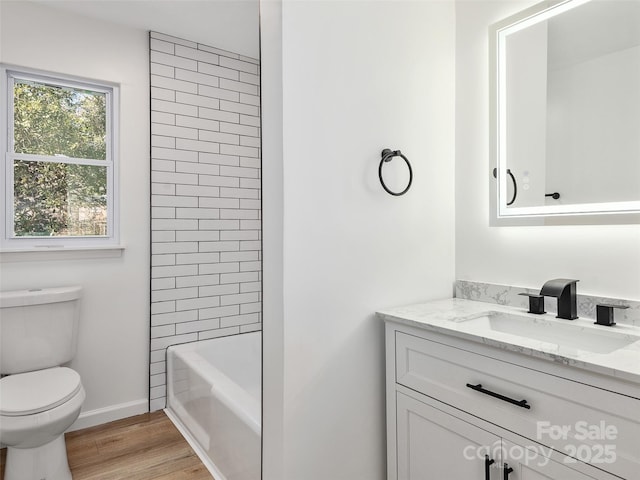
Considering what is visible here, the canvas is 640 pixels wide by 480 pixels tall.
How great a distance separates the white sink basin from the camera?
1.19 metres

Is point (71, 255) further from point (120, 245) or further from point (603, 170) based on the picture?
point (603, 170)

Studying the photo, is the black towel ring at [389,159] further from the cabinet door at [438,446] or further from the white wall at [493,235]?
the cabinet door at [438,446]

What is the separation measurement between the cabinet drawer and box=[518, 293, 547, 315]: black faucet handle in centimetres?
41

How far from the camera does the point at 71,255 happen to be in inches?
89.7

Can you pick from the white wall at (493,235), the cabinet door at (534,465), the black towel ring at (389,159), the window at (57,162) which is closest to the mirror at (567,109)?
the white wall at (493,235)

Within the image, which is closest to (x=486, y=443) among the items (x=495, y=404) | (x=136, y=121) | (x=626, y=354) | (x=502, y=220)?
(x=495, y=404)

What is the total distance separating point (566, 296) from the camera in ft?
4.34

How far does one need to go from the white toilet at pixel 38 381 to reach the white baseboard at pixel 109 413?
379 millimetres

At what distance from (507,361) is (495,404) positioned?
0.13 m

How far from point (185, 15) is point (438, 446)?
8.26ft

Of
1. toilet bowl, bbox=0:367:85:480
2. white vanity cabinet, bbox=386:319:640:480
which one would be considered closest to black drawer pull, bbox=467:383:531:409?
white vanity cabinet, bbox=386:319:640:480

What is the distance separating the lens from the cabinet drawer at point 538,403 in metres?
0.88

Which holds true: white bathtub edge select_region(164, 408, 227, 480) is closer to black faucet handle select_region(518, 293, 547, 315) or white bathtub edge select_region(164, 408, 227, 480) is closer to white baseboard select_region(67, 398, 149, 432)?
white baseboard select_region(67, 398, 149, 432)

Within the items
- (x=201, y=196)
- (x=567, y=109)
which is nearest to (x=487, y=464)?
(x=567, y=109)
